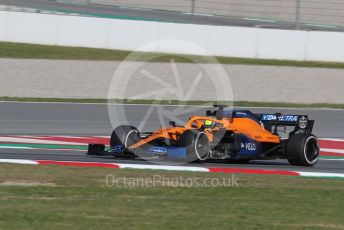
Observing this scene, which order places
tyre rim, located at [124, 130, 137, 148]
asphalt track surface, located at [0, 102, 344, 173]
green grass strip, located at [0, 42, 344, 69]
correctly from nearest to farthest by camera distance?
1. tyre rim, located at [124, 130, 137, 148]
2. asphalt track surface, located at [0, 102, 344, 173]
3. green grass strip, located at [0, 42, 344, 69]

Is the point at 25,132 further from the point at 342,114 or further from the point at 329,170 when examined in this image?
the point at 342,114

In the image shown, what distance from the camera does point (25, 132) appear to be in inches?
576

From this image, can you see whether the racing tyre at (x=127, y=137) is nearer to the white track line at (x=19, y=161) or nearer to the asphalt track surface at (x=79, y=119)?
the asphalt track surface at (x=79, y=119)

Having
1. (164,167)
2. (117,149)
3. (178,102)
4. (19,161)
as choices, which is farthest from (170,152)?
(178,102)

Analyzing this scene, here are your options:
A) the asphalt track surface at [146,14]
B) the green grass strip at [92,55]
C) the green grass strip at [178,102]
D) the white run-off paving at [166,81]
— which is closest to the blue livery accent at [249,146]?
the green grass strip at [178,102]

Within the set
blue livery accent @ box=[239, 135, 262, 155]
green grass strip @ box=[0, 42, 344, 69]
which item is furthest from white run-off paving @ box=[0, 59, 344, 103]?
blue livery accent @ box=[239, 135, 262, 155]

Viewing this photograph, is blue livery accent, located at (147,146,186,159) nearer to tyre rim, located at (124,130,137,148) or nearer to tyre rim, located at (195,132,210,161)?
tyre rim, located at (195,132,210,161)

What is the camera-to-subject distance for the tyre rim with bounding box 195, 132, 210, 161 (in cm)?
1066

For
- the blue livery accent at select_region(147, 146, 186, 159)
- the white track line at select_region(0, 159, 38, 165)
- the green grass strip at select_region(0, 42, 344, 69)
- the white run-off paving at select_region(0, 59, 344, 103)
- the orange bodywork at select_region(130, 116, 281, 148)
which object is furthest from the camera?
the green grass strip at select_region(0, 42, 344, 69)

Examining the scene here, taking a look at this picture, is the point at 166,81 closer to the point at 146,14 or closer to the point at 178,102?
the point at 178,102

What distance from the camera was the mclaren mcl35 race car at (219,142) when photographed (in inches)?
423

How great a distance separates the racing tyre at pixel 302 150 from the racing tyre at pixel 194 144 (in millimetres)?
1186

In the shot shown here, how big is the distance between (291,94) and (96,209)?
532 inches

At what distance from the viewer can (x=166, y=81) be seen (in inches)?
802
